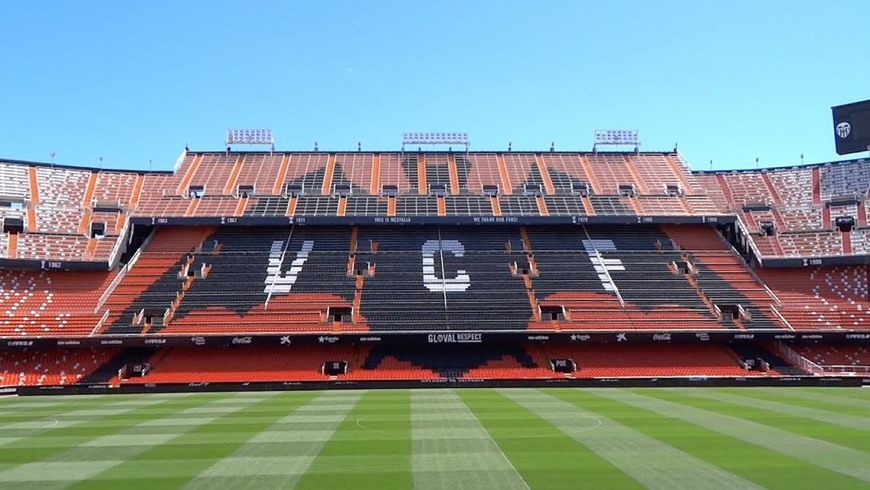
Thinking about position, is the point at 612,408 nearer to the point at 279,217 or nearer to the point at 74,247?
the point at 279,217

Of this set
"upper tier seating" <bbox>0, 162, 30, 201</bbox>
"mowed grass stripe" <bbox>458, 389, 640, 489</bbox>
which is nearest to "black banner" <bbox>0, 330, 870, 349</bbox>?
"upper tier seating" <bbox>0, 162, 30, 201</bbox>

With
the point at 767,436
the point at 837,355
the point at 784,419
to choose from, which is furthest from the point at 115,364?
the point at 837,355

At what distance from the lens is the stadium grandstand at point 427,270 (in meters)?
35.5

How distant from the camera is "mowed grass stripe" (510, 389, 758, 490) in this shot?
33.2ft

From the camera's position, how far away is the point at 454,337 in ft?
116

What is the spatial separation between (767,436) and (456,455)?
24.5 feet

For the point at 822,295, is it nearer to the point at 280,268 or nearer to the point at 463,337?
the point at 463,337

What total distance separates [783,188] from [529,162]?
20368 millimetres

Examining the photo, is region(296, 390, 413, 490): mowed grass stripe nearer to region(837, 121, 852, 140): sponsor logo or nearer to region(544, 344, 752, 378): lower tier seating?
region(544, 344, 752, 378): lower tier seating

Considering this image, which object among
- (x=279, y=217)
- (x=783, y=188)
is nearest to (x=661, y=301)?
(x=783, y=188)

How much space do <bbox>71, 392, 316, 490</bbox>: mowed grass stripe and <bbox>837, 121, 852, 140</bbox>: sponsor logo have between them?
24780 mm

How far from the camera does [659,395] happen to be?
25391 millimetres

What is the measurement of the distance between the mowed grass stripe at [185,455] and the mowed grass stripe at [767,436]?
11.3 meters

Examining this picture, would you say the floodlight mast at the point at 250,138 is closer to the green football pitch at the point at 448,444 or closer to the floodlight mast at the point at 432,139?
the floodlight mast at the point at 432,139
